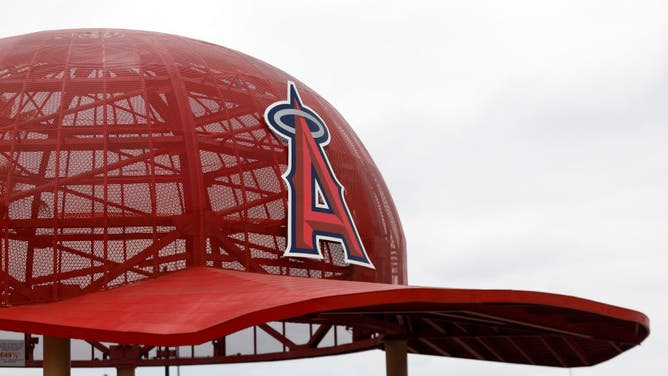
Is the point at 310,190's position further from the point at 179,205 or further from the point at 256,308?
the point at 256,308

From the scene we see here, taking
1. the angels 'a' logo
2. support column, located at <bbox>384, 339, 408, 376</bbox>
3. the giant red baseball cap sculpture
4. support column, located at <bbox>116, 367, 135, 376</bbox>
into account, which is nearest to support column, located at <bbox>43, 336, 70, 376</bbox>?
the giant red baseball cap sculpture

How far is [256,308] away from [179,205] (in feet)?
21.7

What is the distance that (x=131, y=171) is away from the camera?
27.2 meters

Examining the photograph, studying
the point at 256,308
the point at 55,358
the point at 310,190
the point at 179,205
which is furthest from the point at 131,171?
the point at 256,308

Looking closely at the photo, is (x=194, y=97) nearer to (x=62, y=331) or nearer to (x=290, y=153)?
(x=290, y=153)

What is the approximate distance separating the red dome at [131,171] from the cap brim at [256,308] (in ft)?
3.23

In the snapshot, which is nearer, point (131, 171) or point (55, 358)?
point (55, 358)

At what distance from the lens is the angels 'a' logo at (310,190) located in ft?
94.3

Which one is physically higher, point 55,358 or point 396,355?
point 396,355

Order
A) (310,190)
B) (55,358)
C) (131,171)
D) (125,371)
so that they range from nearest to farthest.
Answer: (55,358) < (131,171) < (310,190) < (125,371)

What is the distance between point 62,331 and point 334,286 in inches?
211

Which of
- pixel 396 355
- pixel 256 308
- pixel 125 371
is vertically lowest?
pixel 256 308

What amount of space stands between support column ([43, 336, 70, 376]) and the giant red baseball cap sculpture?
0.22ft

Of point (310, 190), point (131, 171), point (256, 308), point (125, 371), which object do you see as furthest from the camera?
point (125, 371)
